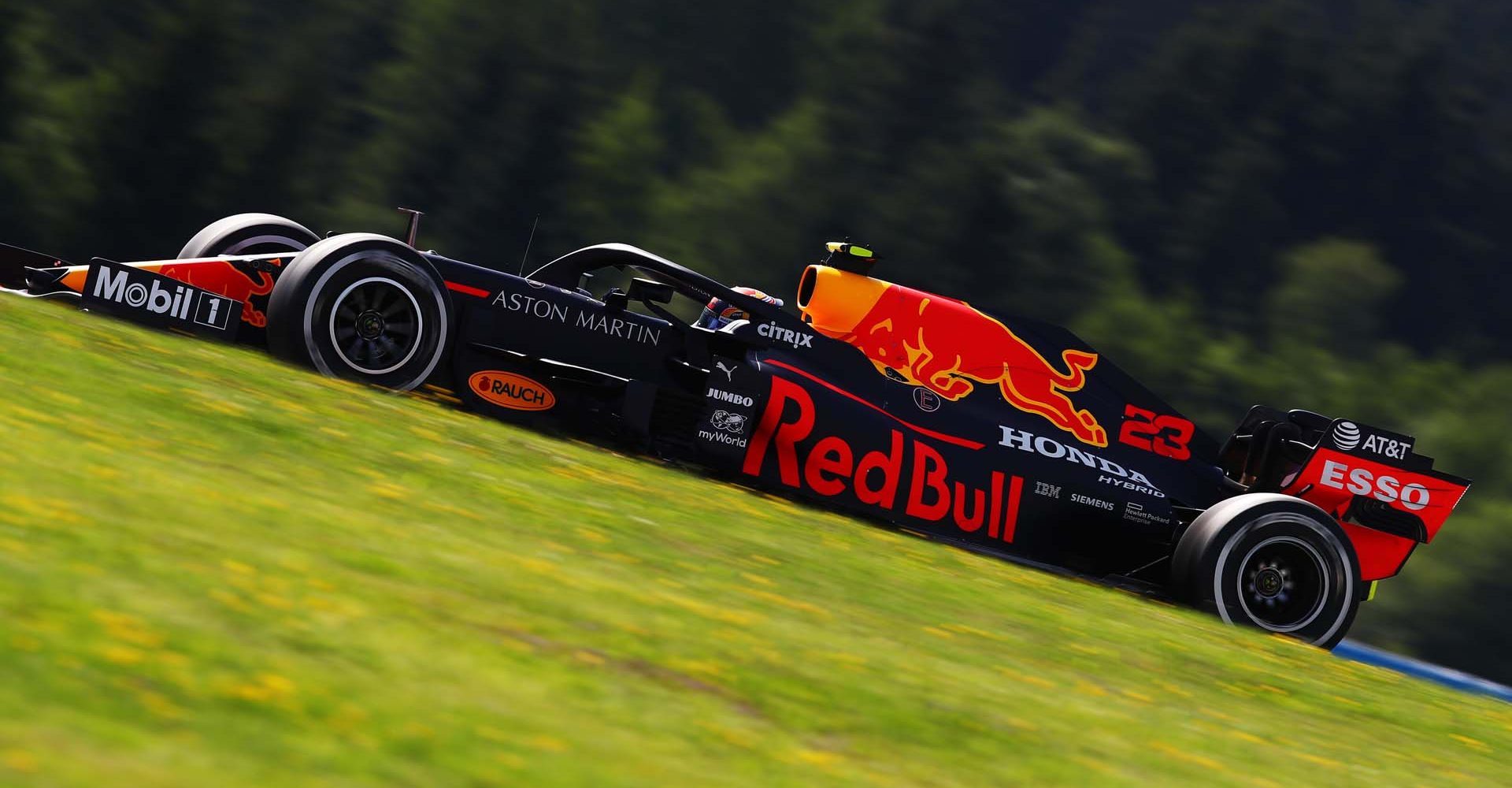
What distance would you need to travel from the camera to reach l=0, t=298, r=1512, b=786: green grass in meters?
4.16

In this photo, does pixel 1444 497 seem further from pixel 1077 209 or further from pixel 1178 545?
pixel 1077 209

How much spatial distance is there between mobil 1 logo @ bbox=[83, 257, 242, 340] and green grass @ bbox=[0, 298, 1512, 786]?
17 cm

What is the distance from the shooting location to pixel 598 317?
1013cm

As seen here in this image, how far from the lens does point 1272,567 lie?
412 inches

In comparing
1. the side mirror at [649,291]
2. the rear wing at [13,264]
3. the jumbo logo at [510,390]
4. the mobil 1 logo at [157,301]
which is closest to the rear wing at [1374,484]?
the side mirror at [649,291]

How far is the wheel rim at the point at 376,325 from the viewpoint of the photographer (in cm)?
939

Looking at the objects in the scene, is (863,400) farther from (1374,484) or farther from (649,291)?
(1374,484)

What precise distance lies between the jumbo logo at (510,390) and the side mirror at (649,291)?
843 mm

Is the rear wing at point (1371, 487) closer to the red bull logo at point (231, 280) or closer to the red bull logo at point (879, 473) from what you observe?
the red bull logo at point (879, 473)

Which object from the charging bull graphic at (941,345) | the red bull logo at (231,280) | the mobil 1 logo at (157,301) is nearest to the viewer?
the mobil 1 logo at (157,301)

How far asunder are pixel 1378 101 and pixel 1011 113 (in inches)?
981

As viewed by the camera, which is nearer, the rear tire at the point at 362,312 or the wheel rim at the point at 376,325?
the rear tire at the point at 362,312

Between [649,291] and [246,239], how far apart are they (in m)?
3.00

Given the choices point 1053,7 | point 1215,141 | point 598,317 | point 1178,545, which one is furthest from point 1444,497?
point 1053,7
